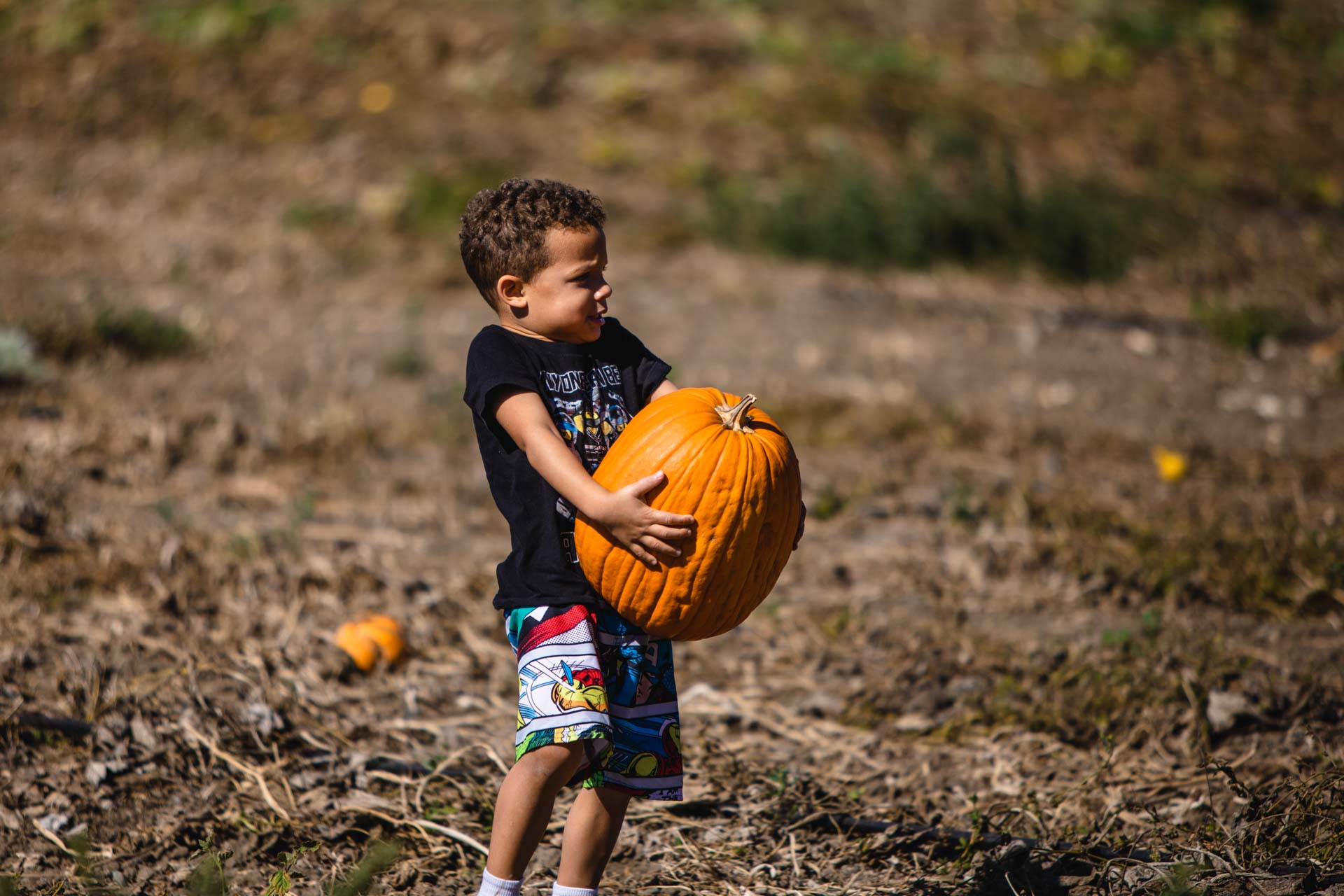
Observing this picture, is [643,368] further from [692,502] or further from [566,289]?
[692,502]

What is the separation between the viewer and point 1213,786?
3.72 metres

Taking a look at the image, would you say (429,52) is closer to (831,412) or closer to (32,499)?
(831,412)

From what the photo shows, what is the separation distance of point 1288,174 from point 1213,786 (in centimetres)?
747

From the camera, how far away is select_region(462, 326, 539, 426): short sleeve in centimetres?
266

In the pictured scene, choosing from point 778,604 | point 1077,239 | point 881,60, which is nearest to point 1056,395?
point 1077,239

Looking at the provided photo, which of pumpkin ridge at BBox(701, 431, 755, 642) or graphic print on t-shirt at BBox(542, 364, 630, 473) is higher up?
graphic print on t-shirt at BBox(542, 364, 630, 473)

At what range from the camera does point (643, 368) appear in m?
2.97

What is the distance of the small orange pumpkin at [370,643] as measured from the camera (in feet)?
14.3

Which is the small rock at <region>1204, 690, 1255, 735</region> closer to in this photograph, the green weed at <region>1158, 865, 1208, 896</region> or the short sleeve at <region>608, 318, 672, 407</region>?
the green weed at <region>1158, 865, 1208, 896</region>

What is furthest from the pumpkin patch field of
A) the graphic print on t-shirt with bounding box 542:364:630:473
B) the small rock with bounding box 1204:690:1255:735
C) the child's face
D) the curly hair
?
the curly hair

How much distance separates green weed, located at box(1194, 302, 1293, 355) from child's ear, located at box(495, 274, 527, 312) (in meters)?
6.43

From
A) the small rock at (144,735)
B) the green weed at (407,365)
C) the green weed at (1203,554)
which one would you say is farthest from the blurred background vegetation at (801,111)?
the small rock at (144,735)

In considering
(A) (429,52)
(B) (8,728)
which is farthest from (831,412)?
(A) (429,52)

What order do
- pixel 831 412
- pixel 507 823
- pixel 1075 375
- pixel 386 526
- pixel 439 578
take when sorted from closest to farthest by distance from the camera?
pixel 507 823, pixel 439 578, pixel 386 526, pixel 831 412, pixel 1075 375
